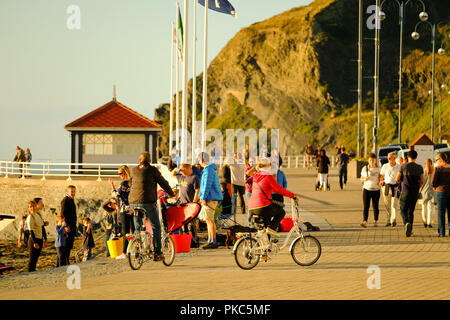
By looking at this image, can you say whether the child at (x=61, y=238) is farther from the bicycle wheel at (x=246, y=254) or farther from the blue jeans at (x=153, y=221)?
the bicycle wheel at (x=246, y=254)

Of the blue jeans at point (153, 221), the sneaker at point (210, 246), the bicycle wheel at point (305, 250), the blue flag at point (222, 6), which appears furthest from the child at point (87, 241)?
the blue flag at point (222, 6)

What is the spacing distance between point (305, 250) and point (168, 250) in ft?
7.28

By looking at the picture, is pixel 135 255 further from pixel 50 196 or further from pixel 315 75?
pixel 315 75

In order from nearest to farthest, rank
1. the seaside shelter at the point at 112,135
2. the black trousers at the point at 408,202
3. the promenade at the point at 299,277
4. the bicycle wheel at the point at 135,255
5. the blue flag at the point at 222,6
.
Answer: the promenade at the point at 299,277 < the bicycle wheel at the point at 135,255 < the black trousers at the point at 408,202 < the blue flag at the point at 222,6 < the seaside shelter at the point at 112,135

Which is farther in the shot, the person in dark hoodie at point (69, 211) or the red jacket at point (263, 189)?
the person in dark hoodie at point (69, 211)

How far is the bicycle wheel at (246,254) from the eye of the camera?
36.7ft

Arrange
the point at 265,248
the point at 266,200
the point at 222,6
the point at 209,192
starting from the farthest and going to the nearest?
the point at 222,6
the point at 209,192
the point at 266,200
the point at 265,248

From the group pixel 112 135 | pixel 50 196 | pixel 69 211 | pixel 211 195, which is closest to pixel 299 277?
pixel 211 195

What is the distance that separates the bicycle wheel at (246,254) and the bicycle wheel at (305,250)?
25.1 inches

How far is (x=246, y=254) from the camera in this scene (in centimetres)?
1127

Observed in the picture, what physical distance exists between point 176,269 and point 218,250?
2500mm

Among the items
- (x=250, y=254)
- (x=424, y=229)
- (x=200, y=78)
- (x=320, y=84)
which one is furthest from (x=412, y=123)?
(x=250, y=254)

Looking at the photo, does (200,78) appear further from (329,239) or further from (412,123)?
(329,239)

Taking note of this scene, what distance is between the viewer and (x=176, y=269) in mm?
11578
